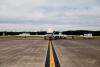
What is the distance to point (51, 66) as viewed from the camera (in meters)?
8.80

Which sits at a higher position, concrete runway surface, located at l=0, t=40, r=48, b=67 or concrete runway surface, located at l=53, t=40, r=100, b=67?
concrete runway surface, located at l=0, t=40, r=48, b=67

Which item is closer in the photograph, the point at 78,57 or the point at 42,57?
the point at 42,57

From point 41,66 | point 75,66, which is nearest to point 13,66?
point 41,66

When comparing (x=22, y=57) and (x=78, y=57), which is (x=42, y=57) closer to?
(x=22, y=57)

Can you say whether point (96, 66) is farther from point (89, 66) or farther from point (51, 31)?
point (51, 31)

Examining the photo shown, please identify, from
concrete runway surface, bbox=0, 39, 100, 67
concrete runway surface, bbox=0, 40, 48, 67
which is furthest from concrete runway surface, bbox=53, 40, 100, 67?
concrete runway surface, bbox=0, 40, 48, 67

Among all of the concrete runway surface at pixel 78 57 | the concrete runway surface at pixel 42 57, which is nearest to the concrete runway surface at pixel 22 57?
the concrete runway surface at pixel 42 57

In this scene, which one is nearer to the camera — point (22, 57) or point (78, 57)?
point (22, 57)

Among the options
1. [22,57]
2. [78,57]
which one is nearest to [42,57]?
[22,57]

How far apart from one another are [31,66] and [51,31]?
50.7 metres

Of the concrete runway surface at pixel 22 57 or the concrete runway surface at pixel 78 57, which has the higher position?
the concrete runway surface at pixel 22 57

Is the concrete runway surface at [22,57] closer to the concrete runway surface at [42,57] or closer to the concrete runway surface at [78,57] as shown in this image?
the concrete runway surface at [42,57]

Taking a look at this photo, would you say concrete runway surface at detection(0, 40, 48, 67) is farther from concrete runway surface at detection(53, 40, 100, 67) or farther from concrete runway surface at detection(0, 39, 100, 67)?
concrete runway surface at detection(53, 40, 100, 67)

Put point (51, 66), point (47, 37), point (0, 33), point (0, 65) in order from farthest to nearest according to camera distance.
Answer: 1. point (0, 33)
2. point (47, 37)
3. point (0, 65)
4. point (51, 66)
